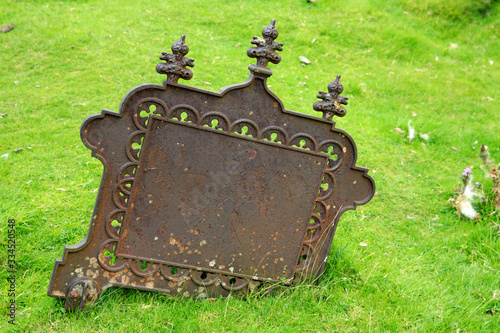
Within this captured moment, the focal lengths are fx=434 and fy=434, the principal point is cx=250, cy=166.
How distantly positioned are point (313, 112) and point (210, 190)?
3878 mm

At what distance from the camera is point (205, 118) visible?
112 inches

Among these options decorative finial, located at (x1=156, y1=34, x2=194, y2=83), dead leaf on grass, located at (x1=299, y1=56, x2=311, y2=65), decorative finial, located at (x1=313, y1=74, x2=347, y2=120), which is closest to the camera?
decorative finial, located at (x1=156, y1=34, x2=194, y2=83)

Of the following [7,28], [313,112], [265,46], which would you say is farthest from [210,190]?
[7,28]

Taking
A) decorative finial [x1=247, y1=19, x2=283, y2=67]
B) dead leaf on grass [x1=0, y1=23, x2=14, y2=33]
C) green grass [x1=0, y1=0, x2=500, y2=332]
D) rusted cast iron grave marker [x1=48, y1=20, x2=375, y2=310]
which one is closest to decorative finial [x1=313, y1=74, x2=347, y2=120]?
rusted cast iron grave marker [x1=48, y1=20, x2=375, y2=310]

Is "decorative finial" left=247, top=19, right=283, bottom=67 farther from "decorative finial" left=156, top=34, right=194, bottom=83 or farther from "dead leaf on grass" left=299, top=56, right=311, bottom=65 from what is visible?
"dead leaf on grass" left=299, top=56, right=311, bottom=65

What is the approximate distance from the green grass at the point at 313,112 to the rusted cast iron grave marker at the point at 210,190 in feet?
0.65

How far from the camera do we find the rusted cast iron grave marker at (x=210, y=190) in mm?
2779

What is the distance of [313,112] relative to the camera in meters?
6.53

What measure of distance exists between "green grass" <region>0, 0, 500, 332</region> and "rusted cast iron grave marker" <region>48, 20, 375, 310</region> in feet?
0.65

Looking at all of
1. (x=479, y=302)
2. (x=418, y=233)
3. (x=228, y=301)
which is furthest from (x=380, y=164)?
(x=228, y=301)

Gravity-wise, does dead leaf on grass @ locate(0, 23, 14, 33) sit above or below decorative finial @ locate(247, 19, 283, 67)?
below

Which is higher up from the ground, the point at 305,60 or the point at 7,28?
the point at 305,60

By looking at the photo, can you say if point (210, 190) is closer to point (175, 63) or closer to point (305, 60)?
point (175, 63)

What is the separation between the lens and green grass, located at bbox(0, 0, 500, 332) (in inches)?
122
